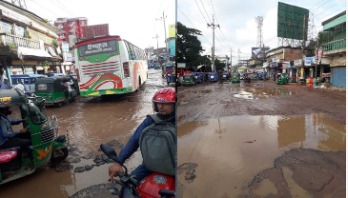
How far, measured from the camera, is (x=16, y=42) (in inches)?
572

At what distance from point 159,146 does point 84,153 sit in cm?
398

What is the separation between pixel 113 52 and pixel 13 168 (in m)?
7.45

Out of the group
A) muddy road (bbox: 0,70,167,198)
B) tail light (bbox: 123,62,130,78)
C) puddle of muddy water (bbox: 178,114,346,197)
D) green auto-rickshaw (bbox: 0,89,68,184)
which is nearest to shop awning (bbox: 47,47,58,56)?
muddy road (bbox: 0,70,167,198)

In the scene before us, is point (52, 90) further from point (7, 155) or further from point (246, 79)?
point (246, 79)

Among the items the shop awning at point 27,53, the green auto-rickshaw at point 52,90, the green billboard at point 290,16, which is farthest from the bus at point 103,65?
the green billboard at point 290,16

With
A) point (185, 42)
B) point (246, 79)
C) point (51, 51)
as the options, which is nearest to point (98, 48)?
point (185, 42)

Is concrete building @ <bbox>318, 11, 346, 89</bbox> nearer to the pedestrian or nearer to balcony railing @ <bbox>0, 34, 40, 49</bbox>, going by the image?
the pedestrian

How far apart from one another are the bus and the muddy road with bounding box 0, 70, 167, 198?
971mm

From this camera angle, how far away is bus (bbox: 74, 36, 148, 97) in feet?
33.8

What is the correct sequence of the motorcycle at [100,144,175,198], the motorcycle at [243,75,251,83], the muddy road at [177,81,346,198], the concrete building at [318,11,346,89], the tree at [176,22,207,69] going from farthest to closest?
the motorcycle at [243,75,251,83], the concrete building at [318,11,346,89], the muddy road at [177,81,346,198], the motorcycle at [100,144,175,198], the tree at [176,22,207,69]

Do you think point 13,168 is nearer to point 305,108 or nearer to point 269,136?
point 269,136

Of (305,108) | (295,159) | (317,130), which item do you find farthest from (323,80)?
(295,159)

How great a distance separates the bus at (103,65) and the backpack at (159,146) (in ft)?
30.1

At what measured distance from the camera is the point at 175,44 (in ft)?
3.28
